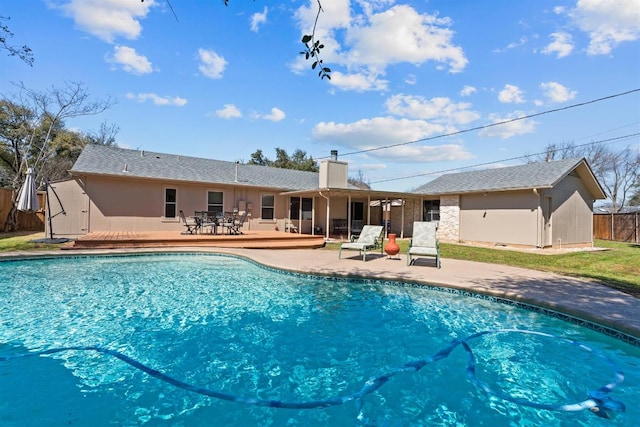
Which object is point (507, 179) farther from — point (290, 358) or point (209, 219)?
point (290, 358)

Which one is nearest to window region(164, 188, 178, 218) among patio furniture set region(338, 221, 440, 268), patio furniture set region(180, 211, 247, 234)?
patio furniture set region(180, 211, 247, 234)

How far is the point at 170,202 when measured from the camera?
15438mm

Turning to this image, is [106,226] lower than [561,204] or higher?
lower

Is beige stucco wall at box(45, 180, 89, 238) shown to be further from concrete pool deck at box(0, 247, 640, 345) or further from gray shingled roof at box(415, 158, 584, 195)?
gray shingled roof at box(415, 158, 584, 195)

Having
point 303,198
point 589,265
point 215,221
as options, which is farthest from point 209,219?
point 589,265

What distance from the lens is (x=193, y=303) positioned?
19.7ft

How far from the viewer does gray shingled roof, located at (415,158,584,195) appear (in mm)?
14305

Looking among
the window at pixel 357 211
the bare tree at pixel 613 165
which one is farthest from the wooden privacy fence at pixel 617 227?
the window at pixel 357 211

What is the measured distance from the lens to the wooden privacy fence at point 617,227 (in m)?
19.1

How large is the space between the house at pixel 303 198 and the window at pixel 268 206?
6 cm

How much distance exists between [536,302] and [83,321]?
293 inches

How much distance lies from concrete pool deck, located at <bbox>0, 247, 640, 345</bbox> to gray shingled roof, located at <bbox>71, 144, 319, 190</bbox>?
17.6 ft

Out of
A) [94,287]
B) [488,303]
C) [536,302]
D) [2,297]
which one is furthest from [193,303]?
[536,302]

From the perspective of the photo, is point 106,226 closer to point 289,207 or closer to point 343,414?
point 289,207
